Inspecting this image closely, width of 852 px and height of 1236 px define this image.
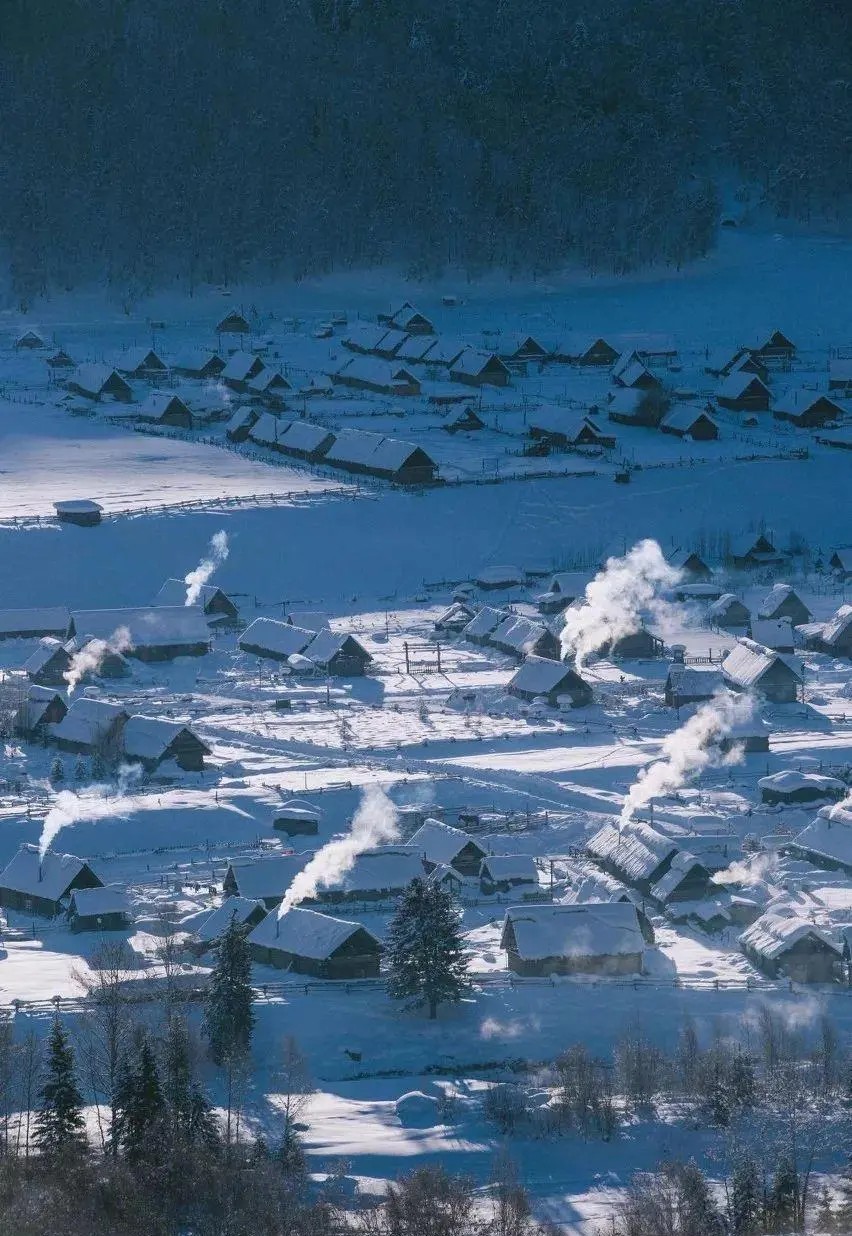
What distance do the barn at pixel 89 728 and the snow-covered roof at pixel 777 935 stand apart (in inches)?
560

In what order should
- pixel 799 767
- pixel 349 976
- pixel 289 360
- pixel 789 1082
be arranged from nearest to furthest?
pixel 789 1082 → pixel 349 976 → pixel 799 767 → pixel 289 360

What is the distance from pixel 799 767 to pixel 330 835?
30.9 ft

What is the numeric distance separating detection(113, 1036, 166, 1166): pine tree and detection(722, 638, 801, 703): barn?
78.2ft

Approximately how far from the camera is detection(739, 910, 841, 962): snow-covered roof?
120 ft

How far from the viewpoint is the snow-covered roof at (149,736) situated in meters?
46.2

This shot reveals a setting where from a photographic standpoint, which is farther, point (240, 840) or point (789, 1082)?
point (240, 840)

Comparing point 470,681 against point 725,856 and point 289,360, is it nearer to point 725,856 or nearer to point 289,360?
point 725,856

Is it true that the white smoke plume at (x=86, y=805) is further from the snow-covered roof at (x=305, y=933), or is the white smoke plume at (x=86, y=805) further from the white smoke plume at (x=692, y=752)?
the white smoke plume at (x=692, y=752)

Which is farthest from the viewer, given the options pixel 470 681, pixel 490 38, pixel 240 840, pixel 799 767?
pixel 490 38

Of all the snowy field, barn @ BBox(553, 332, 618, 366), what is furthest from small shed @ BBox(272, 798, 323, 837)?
barn @ BBox(553, 332, 618, 366)

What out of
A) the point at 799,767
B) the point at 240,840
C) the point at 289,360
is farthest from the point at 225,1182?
the point at 289,360

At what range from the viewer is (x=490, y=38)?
360 ft

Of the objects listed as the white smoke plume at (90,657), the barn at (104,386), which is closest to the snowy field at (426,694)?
the white smoke plume at (90,657)

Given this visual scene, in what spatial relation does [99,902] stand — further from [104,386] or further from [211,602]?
[104,386]
